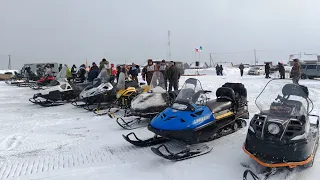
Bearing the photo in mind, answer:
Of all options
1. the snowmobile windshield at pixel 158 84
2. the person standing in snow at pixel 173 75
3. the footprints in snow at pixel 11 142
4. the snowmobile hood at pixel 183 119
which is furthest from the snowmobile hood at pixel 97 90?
the snowmobile hood at pixel 183 119

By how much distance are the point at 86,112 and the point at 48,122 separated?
1553mm

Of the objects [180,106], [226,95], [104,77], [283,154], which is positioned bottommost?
[283,154]

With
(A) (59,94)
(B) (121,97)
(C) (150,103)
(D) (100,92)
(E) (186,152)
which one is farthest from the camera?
(A) (59,94)

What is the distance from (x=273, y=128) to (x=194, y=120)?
1.36 m

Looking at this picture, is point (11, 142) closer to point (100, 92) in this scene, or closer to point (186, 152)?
point (100, 92)

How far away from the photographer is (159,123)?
15.4 feet

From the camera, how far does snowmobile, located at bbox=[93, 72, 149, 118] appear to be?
8204 millimetres

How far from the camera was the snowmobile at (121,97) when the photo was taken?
8204mm

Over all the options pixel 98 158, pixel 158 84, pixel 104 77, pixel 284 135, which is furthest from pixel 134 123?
pixel 284 135

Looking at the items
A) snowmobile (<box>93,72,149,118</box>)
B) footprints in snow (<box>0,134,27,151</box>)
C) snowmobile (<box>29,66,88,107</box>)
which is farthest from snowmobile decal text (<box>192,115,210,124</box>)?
snowmobile (<box>29,66,88,107</box>)

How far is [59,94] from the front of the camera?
415 inches

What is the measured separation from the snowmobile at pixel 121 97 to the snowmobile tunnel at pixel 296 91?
4.03m

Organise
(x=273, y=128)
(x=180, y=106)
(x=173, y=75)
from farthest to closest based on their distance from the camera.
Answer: (x=173, y=75)
(x=180, y=106)
(x=273, y=128)

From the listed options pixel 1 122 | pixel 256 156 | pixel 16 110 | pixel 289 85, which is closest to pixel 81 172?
pixel 256 156
